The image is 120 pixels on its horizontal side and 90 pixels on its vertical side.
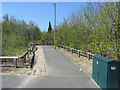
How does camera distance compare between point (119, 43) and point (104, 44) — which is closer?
point (119, 43)

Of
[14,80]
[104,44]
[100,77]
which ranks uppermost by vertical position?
[104,44]

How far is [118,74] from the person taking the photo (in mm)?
4332

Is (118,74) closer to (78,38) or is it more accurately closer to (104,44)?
(104,44)

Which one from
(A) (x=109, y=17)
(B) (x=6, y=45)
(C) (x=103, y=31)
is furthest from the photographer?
(B) (x=6, y=45)

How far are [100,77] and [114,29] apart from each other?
3.13 m

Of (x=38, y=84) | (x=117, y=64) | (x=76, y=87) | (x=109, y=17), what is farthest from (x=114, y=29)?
(x=38, y=84)

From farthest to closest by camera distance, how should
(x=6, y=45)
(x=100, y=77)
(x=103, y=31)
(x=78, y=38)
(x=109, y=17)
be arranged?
(x=78, y=38) < (x=6, y=45) < (x=103, y=31) < (x=109, y=17) < (x=100, y=77)

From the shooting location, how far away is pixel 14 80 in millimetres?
5824

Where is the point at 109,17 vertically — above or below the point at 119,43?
above

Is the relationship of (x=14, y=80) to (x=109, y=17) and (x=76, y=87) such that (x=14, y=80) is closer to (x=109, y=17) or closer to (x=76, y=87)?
(x=76, y=87)

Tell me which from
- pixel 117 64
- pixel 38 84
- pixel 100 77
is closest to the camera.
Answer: pixel 117 64

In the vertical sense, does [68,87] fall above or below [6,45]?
below

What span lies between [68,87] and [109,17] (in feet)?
14.3

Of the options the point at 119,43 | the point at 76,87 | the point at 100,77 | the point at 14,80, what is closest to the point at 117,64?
the point at 100,77
